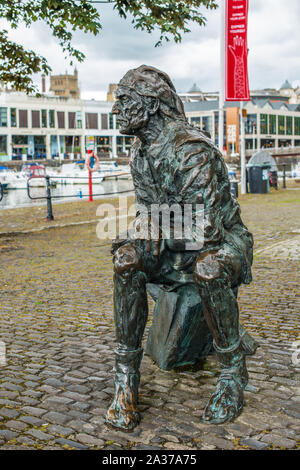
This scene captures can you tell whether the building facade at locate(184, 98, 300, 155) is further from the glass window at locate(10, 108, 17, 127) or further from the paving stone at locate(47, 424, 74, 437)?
the paving stone at locate(47, 424, 74, 437)

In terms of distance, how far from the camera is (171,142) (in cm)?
309

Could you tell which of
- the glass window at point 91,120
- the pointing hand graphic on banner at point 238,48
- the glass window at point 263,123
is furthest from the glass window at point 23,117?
the pointing hand graphic on banner at point 238,48

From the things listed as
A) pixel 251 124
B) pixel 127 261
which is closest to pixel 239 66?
pixel 127 261

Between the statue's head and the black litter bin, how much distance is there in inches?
648

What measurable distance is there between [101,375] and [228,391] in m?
1.01

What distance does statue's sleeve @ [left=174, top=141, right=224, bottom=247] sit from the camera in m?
2.91

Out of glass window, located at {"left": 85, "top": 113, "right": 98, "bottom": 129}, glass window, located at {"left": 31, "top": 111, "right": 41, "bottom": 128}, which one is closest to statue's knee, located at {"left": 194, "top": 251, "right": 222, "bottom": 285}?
glass window, located at {"left": 31, "top": 111, "right": 41, "bottom": 128}

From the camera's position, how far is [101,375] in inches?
145

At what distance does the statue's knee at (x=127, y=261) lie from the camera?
2.96 metres

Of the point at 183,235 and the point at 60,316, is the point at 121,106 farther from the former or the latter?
the point at 60,316

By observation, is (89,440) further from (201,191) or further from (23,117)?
(23,117)

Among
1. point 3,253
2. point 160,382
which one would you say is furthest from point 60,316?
point 3,253
